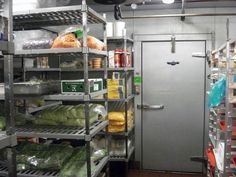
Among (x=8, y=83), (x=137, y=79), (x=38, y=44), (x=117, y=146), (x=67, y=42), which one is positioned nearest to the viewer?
(x=8, y=83)

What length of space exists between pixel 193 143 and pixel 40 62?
256 centimetres

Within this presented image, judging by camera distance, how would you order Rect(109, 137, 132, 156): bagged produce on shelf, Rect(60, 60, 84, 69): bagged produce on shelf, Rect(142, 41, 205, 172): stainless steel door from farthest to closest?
1. Rect(142, 41, 205, 172): stainless steel door
2. Rect(109, 137, 132, 156): bagged produce on shelf
3. Rect(60, 60, 84, 69): bagged produce on shelf

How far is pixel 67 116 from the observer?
243 centimetres

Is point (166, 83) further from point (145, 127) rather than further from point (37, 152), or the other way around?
point (37, 152)

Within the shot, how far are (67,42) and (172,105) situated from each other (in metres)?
2.55

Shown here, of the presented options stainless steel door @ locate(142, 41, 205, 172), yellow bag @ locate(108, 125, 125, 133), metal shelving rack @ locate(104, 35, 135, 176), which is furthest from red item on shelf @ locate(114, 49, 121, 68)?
yellow bag @ locate(108, 125, 125, 133)

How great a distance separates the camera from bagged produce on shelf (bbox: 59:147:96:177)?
2195mm

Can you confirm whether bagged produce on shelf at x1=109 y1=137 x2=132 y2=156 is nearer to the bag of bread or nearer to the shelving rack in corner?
the bag of bread

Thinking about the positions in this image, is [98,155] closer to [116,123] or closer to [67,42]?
[67,42]

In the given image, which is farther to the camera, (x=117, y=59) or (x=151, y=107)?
(x=151, y=107)

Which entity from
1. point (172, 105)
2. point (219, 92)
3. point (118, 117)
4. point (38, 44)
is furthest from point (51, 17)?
point (172, 105)

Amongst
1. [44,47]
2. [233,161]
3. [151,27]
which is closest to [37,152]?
[44,47]

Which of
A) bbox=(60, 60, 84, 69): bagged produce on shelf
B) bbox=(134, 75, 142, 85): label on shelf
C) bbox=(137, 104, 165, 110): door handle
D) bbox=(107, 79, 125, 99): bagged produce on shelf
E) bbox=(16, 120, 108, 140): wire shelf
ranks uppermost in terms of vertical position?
bbox=(60, 60, 84, 69): bagged produce on shelf

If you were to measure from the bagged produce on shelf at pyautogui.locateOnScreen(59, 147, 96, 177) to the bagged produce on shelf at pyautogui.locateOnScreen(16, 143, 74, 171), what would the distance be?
0.06 m
